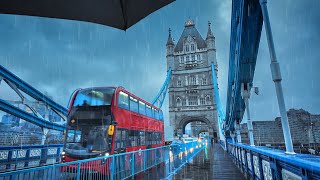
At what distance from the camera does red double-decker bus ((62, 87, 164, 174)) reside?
7.36m

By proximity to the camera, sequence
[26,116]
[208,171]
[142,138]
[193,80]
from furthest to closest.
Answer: [193,80], [26,116], [142,138], [208,171]

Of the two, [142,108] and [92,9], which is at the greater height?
[92,9]

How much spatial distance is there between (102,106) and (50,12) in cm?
587

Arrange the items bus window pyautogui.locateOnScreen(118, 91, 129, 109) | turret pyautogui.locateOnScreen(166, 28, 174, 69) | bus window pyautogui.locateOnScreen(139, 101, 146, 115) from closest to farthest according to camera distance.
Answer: bus window pyautogui.locateOnScreen(118, 91, 129, 109) → bus window pyautogui.locateOnScreen(139, 101, 146, 115) → turret pyautogui.locateOnScreen(166, 28, 174, 69)

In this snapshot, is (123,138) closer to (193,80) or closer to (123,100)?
(123,100)

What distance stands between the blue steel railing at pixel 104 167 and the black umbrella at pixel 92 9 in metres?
2.19

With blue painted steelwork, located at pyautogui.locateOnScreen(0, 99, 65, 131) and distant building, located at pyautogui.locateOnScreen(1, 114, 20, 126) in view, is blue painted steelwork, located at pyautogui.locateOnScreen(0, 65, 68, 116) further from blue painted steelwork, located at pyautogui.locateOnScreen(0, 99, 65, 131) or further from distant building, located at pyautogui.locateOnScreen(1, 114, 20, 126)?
distant building, located at pyautogui.locateOnScreen(1, 114, 20, 126)

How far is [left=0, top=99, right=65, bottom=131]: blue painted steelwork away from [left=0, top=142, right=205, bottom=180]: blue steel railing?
13014mm

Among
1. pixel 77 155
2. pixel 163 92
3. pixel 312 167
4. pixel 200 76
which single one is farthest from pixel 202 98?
pixel 312 167

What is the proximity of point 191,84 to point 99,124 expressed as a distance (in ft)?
142

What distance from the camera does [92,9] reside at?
237 centimetres

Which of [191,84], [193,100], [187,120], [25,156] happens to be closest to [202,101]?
[193,100]

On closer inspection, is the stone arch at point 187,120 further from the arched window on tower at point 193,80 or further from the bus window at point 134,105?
the bus window at point 134,105

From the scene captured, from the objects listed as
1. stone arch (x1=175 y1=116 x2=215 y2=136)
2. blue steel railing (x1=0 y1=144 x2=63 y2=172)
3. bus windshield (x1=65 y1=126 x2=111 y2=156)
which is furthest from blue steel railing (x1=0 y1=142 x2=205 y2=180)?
stone arch (x1=175 y1=116 x2=215 y2=136)
